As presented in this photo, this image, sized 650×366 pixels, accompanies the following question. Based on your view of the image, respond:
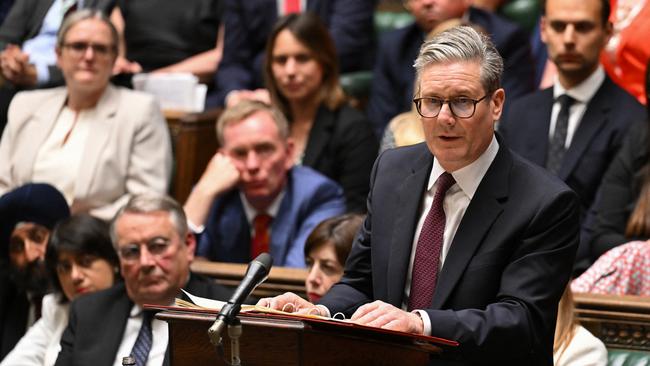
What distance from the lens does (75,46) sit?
4.74 m

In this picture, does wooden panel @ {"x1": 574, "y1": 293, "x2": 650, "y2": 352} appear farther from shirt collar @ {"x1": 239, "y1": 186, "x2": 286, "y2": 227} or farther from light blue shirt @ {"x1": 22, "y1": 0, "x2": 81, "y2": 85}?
light blue shirt @ {"x1": 22, "y1": 0, "x2": 81, "y2": 85}

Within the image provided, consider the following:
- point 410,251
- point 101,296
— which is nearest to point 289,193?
point 101,296

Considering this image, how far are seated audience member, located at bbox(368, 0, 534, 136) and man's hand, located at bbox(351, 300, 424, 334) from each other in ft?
8.39

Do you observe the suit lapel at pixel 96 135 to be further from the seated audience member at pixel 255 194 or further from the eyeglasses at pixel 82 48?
the seated audience member at pixel 255 194

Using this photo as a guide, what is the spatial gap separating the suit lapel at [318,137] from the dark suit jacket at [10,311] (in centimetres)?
115

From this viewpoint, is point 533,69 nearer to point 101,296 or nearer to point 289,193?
point 289,193

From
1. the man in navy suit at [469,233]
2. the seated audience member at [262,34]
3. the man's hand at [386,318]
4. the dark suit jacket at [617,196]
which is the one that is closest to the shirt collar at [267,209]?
the seated audience member at [262,34]

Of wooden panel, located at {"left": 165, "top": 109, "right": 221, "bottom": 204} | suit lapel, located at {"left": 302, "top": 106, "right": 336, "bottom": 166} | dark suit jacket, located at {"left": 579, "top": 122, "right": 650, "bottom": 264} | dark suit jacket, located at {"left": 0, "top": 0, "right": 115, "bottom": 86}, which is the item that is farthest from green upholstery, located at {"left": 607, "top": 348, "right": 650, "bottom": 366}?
dark suit jacket, located at {"left": 0, "top": 0, "right": 115, "bottom": 86}

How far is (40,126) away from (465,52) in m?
2.73

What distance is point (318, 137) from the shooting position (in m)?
4.76

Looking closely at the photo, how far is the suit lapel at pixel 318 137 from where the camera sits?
4738mm

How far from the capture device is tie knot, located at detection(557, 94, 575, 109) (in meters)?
4.27

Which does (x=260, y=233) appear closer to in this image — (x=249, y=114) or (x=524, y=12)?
(x=249, y=114)

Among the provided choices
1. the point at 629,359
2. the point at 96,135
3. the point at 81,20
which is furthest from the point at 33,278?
the point at 629,359
